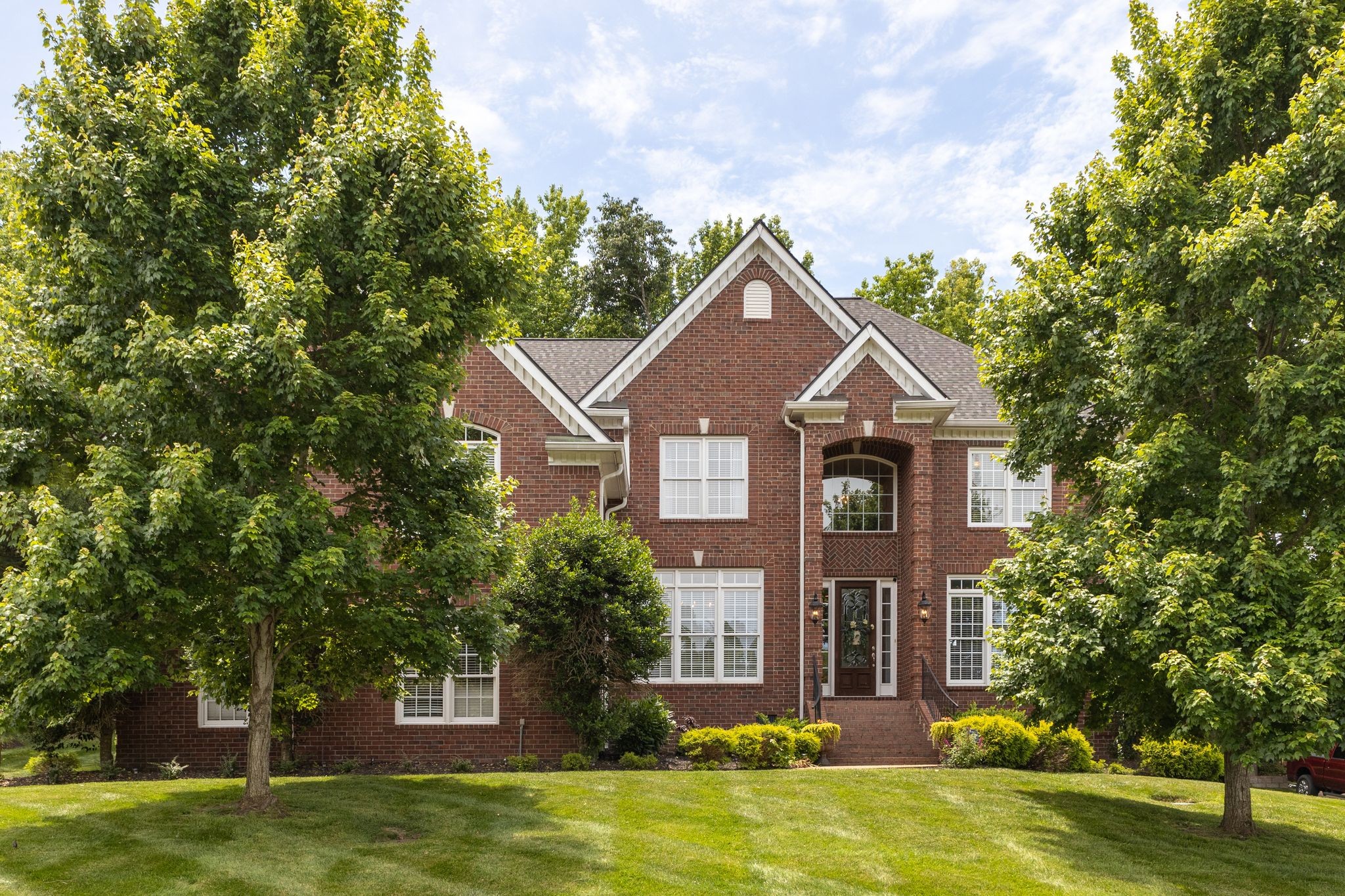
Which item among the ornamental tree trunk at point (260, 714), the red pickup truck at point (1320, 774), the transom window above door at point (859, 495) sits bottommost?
the red pickup truck at point (1320, 774)

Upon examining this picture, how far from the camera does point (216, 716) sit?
1934cm

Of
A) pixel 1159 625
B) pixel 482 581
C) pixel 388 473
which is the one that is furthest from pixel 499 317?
pixel 1159 625

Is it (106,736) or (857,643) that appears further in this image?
(857,643)

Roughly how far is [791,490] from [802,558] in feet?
5.03

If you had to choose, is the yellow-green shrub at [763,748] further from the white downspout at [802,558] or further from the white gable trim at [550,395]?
the white gable trim at [550,395]

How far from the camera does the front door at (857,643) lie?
2405cm

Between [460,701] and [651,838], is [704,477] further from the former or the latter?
[651,838]

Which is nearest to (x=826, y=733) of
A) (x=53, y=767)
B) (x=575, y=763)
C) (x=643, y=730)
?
(x=643, y=730)

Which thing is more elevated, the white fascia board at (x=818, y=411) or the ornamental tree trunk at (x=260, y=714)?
the white fascia board at (x=818, y=411)

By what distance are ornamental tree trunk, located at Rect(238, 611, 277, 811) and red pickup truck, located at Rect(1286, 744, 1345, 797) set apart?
64.6ft

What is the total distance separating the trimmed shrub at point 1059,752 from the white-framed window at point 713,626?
5.81 meters

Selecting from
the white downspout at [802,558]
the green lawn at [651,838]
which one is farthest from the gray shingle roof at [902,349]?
the green lawn at [651,838]

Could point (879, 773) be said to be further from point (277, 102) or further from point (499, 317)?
point (277, 102)

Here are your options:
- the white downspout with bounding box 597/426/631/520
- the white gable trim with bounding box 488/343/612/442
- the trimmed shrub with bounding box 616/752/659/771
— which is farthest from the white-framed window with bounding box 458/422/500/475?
the trimmed shrub with bounding box 616/752/659/771
